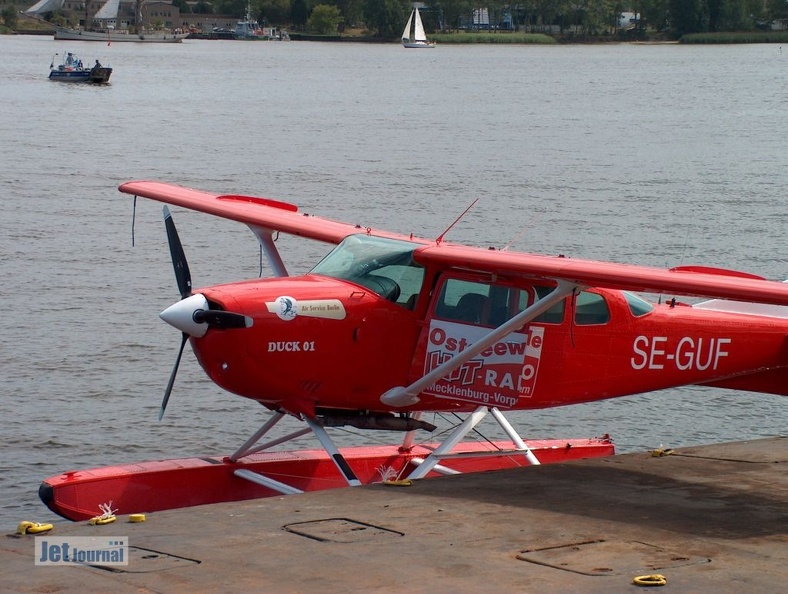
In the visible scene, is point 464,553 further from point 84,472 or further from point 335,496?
point 84,472

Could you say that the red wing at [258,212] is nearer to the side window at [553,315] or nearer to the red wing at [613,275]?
the red wing at [613,275]

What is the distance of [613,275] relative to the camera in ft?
27.6

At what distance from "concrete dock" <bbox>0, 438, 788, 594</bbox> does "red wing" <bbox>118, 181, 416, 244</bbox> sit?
7.63ft

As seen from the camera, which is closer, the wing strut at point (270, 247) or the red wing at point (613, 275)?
the red wing at point (613, 275)

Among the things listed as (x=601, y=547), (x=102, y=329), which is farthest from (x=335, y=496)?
(x=102, y=329)

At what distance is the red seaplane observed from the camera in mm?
8594

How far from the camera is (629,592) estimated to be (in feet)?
21.2

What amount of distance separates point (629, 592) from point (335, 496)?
2762 millimetres

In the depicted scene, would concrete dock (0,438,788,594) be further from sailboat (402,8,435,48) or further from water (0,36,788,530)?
sailboat (402,8,435,48)

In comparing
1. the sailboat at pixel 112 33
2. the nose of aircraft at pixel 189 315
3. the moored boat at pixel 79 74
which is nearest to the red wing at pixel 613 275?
the nose of aircraft at pixel 189 315

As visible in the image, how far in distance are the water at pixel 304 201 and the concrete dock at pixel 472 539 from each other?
3.18 meters

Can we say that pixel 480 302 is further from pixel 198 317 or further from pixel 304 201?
pixel 304 201

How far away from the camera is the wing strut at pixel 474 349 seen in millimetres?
8839

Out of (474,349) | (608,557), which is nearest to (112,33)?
(474,349)
